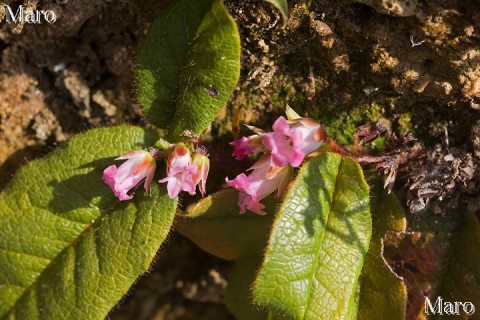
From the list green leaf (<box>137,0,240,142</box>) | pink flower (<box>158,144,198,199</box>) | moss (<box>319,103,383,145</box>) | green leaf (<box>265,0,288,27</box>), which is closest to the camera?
green leaf (<box>265,0,288,27</box>)

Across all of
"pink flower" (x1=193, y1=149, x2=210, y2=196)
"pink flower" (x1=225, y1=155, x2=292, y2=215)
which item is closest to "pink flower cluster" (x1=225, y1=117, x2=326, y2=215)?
"pink flower" (x1=225, y1=155, x2=292, y2=215)

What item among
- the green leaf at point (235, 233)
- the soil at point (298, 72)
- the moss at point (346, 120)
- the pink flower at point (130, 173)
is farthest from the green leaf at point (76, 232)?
the moss at point (346, 120)

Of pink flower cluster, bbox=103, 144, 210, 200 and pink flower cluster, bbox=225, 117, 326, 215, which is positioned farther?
pink flower cluster, bbox=103, 144, 210, 200

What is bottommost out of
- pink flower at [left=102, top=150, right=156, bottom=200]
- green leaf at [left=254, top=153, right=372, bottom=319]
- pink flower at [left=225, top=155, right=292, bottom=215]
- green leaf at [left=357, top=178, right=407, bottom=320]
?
green leaf at [left=357, top=178, right=407, bottom=320]

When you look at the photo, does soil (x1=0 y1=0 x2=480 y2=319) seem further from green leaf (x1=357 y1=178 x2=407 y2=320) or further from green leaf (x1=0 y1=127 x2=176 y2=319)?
green leaf (x1=0 y1=127 x2=176 y2=319)

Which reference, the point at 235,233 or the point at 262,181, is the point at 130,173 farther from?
the point at 235,233

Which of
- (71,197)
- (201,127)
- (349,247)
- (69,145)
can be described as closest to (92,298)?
(71,197)

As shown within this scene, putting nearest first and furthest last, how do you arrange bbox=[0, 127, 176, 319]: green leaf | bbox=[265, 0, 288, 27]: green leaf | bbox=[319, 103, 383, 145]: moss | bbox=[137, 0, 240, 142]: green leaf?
bbox=[265, 0, 288, 27]: green leaf
bbox=[137, 0, 240, 142]: green leaf
bbox=[0, 127, 176, 319]: green leaf
bbox=[319, 103, 383, 145]: moss
